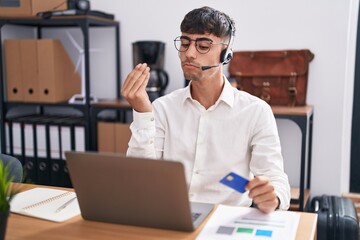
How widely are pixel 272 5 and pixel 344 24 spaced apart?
1.41 feet

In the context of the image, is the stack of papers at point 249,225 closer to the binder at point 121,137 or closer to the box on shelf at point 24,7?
the binder at point 121,137

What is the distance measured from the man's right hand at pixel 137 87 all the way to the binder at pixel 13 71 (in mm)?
1809

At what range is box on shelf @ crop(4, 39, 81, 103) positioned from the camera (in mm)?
2838

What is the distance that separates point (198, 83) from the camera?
5.26 ft

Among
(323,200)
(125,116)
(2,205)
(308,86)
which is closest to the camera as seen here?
(2,205)

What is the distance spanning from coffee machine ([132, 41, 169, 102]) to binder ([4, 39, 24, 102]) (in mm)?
789

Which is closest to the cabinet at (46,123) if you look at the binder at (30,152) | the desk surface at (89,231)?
the binder at (30,152)

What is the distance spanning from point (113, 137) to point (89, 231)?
1.80 meters

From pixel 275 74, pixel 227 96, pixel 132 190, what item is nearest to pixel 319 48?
pixel 275 74

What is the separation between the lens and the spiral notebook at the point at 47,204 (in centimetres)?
112

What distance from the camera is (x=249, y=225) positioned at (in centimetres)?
104

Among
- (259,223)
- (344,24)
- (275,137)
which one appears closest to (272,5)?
(344,24)

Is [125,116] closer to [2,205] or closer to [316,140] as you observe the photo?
[316,140]

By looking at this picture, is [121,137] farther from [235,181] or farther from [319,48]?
[235,181]
